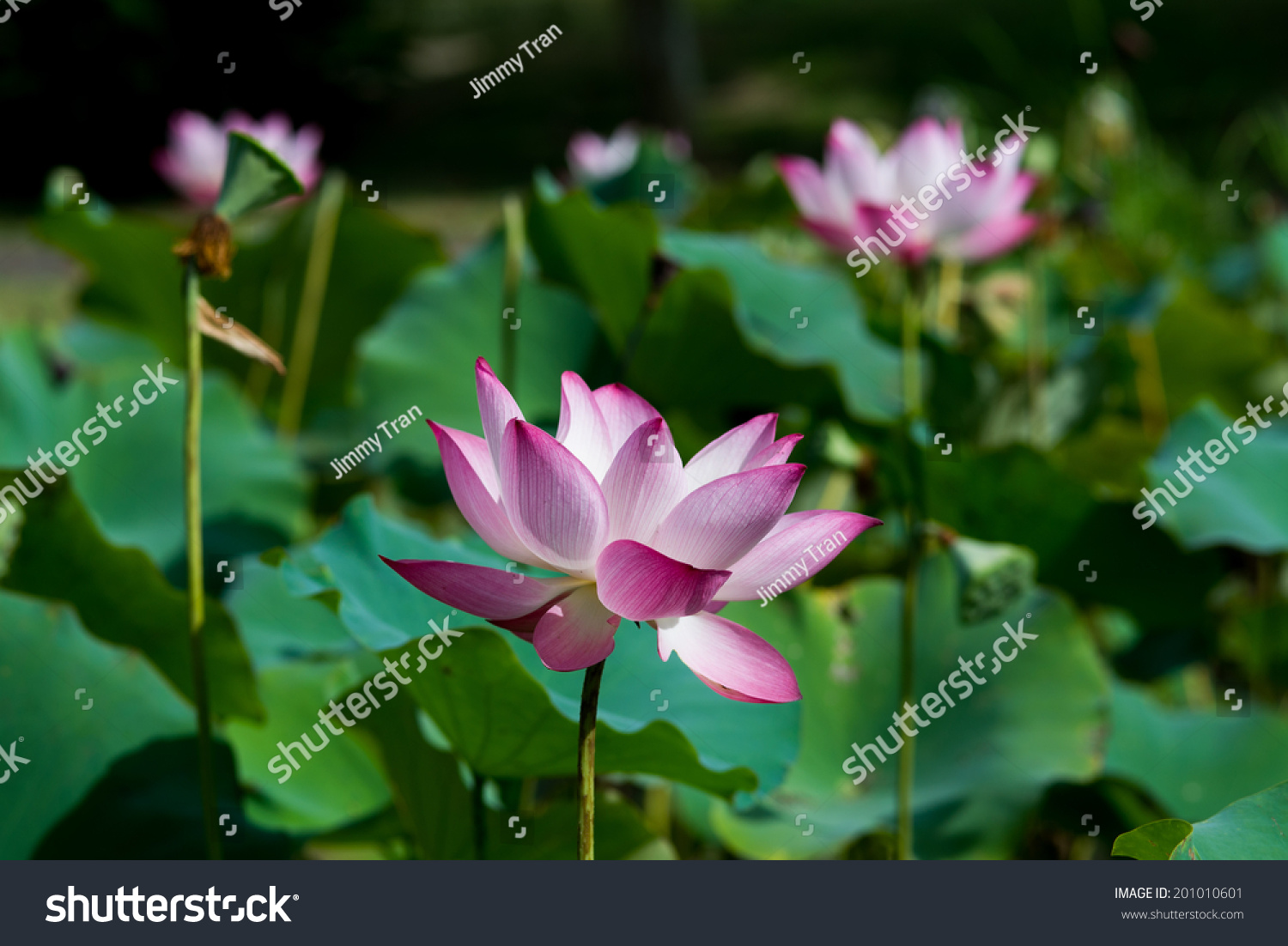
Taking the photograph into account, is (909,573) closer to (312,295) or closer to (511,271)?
(511,271)

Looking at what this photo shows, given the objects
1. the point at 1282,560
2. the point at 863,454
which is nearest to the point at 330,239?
the point at 863,454

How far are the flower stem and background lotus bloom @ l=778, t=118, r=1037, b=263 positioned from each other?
2.07ft

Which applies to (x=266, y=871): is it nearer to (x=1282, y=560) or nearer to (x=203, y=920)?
(x=203, y=920)

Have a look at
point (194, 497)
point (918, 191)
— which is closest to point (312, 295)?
point (918, 191)

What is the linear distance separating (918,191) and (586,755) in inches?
26.8

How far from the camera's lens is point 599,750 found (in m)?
0.55

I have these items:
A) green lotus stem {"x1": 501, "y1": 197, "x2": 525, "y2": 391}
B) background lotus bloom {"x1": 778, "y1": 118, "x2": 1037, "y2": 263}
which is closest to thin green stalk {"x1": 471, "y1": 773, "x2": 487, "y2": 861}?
green lotus stem {"x1": 501, "y1": 197, "x2": 525, "y2": 391}

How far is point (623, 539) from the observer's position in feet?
1.18

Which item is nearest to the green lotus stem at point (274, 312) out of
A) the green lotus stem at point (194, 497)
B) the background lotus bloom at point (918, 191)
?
the background lotus bloom at point (918, 191)

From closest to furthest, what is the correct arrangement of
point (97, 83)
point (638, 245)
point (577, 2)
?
point (638, 245)
point (97, 83)
point (577, 2)

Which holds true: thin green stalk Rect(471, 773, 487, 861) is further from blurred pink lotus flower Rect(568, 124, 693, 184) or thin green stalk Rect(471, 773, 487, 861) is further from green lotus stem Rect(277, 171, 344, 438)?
blurred pink lotus flower Rect(568, 124, 693, 184)

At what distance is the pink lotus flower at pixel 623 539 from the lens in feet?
1.16

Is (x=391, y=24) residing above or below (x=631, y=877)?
above

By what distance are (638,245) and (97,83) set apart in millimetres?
5307
